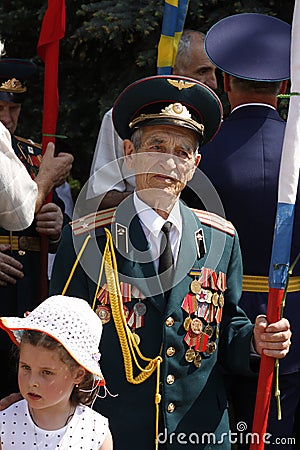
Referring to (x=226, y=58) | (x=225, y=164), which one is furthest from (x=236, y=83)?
(x=225, y=164)

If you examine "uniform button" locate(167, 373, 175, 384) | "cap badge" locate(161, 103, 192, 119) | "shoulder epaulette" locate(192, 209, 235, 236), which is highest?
"cap badge" locate(161, 103, 192, 119)

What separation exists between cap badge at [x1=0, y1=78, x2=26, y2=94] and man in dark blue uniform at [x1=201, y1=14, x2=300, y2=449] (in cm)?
127

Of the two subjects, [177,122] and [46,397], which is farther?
[177,122]

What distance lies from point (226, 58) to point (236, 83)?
0.38 feet

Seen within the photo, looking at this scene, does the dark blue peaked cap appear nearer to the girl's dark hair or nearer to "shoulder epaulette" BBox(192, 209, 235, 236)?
"shoulder epaulette" BBox(192, 209, 235, 236)

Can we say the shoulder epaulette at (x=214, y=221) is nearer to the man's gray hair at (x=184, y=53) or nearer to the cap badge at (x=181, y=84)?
the cap badge at (x=181, y=84)

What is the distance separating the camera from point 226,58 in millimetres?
4250

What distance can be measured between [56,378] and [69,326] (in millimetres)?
160

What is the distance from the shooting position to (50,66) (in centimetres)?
451

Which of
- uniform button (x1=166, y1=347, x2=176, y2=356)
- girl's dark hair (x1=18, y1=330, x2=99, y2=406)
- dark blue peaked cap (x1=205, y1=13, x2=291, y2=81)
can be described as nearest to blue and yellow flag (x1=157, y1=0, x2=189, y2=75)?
dark blue peaked cap (x1=205, y1=13, x2=291, y2=81)

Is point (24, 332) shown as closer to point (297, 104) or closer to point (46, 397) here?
point (46, 397)

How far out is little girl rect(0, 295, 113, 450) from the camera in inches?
119

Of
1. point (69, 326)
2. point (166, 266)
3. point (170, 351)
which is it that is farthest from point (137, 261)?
point (69, 326)

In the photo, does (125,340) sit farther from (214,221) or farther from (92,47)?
(92,47)
